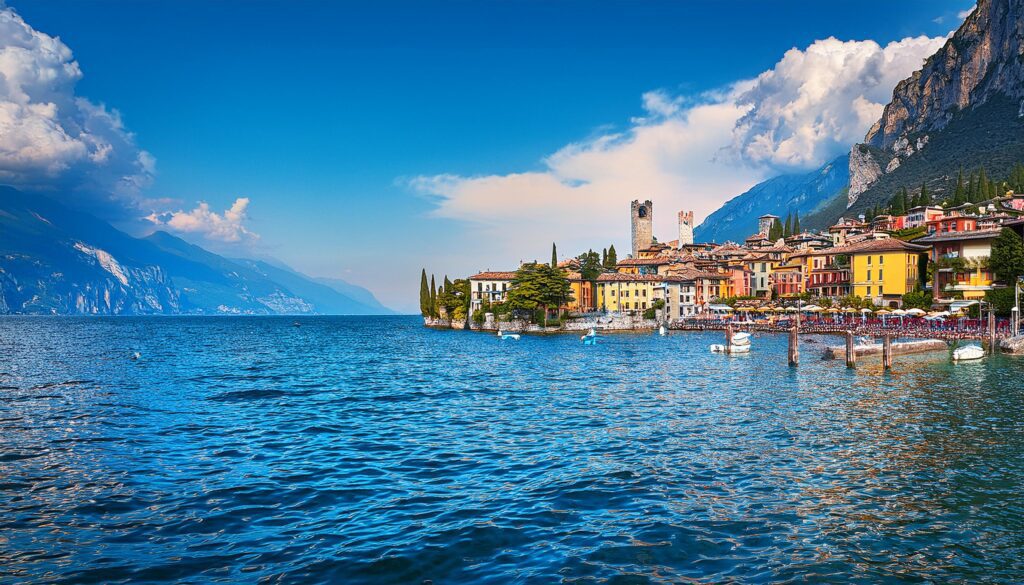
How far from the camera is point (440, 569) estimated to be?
36.9 ft

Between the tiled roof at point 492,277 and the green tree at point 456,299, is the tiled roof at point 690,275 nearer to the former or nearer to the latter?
the tiled roof at point 492,277

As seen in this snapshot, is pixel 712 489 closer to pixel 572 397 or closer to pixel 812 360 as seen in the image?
pixel 572 397

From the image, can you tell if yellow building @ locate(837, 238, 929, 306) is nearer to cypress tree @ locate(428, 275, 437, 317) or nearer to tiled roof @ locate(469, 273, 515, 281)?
tiled roof @ locate(469, 273, 515, 281)

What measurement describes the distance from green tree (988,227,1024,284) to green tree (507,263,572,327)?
62.9 metres

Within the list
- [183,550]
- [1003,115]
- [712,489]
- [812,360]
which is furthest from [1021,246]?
[1003,115]

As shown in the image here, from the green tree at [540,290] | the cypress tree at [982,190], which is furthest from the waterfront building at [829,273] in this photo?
the green tree at [540,290]

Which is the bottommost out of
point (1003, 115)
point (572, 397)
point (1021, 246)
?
point (572, 397)

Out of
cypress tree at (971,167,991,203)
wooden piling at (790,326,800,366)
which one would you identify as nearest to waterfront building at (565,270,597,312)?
cypress tree at (971,167,991,203)

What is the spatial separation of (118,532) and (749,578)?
43.3 feet

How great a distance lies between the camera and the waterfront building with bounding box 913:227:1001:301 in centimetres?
7819

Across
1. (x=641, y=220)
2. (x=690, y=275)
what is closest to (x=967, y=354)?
(x=690, y=275)

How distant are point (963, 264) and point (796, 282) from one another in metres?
37.3

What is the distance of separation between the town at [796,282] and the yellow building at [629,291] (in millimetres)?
212

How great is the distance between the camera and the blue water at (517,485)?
11.6m
